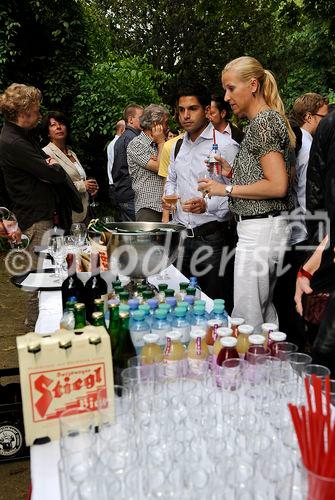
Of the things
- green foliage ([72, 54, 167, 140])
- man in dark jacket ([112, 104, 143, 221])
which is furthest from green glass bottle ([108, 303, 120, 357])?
green foliage ([72, 54, 167, 140])

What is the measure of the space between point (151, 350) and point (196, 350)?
142 millimetres

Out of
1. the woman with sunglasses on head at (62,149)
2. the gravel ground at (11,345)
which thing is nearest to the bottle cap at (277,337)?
the gravel ground at (11,345)

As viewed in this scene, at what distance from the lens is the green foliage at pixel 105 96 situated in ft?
25.8

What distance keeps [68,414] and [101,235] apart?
121 cm

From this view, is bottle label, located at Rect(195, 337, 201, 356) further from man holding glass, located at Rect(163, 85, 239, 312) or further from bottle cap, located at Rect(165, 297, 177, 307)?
man holding glass, located at Rect(163, 85, 239, 312)

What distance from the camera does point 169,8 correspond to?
21.3m

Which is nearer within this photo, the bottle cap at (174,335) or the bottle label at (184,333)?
the bottle cap at (174,335)

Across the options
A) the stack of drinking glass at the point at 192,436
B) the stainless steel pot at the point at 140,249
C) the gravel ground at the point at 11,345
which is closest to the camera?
the stack of drinking glass at the point at 192,436

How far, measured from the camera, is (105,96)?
786 cm

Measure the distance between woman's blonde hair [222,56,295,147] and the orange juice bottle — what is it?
1.49 m

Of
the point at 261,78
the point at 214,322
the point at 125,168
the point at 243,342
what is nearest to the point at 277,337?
the point at 243,342

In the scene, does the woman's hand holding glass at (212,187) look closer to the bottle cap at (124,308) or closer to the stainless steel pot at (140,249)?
the stainless steel pot at (140,249)

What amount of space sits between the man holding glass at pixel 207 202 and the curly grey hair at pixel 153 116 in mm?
1038

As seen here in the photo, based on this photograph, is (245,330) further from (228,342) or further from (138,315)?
(138,315)
